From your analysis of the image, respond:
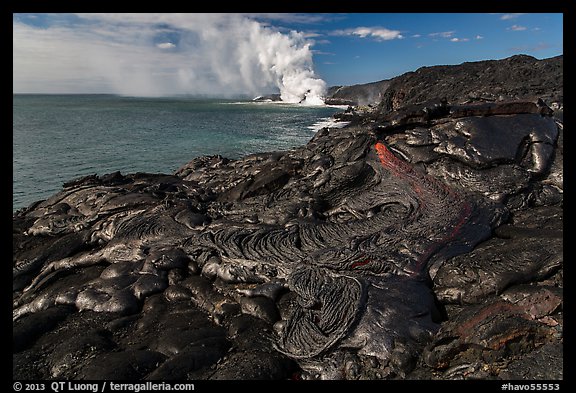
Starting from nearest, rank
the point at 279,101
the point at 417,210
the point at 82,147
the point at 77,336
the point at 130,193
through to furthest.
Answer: the point at 77,336 < the point at 417,210 < the point at 130,193 < the point at 82,147 < the point at 279,101

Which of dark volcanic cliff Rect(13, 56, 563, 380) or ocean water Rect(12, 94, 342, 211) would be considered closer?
dark volcanic cliff Rect(13, 56, 563, 380)

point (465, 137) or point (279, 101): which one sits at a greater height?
point (279, 101)

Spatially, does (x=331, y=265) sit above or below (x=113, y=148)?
below

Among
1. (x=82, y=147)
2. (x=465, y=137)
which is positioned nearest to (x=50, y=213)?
(x=465, y=137)

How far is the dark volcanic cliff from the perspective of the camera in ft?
16.0

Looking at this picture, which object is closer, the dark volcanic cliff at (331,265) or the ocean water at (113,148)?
the dark volcanic cliff at (331,265)

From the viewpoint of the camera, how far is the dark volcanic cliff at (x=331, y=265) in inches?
192

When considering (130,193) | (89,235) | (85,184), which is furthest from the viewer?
(85,184)

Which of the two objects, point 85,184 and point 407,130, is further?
point 85,184

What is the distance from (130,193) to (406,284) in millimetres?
7689

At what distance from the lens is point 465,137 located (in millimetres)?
8430

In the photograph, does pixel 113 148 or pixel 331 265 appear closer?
pixel 331 265

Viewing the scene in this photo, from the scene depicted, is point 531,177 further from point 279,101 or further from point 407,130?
point 279,101

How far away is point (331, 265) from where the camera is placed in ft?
21.5
